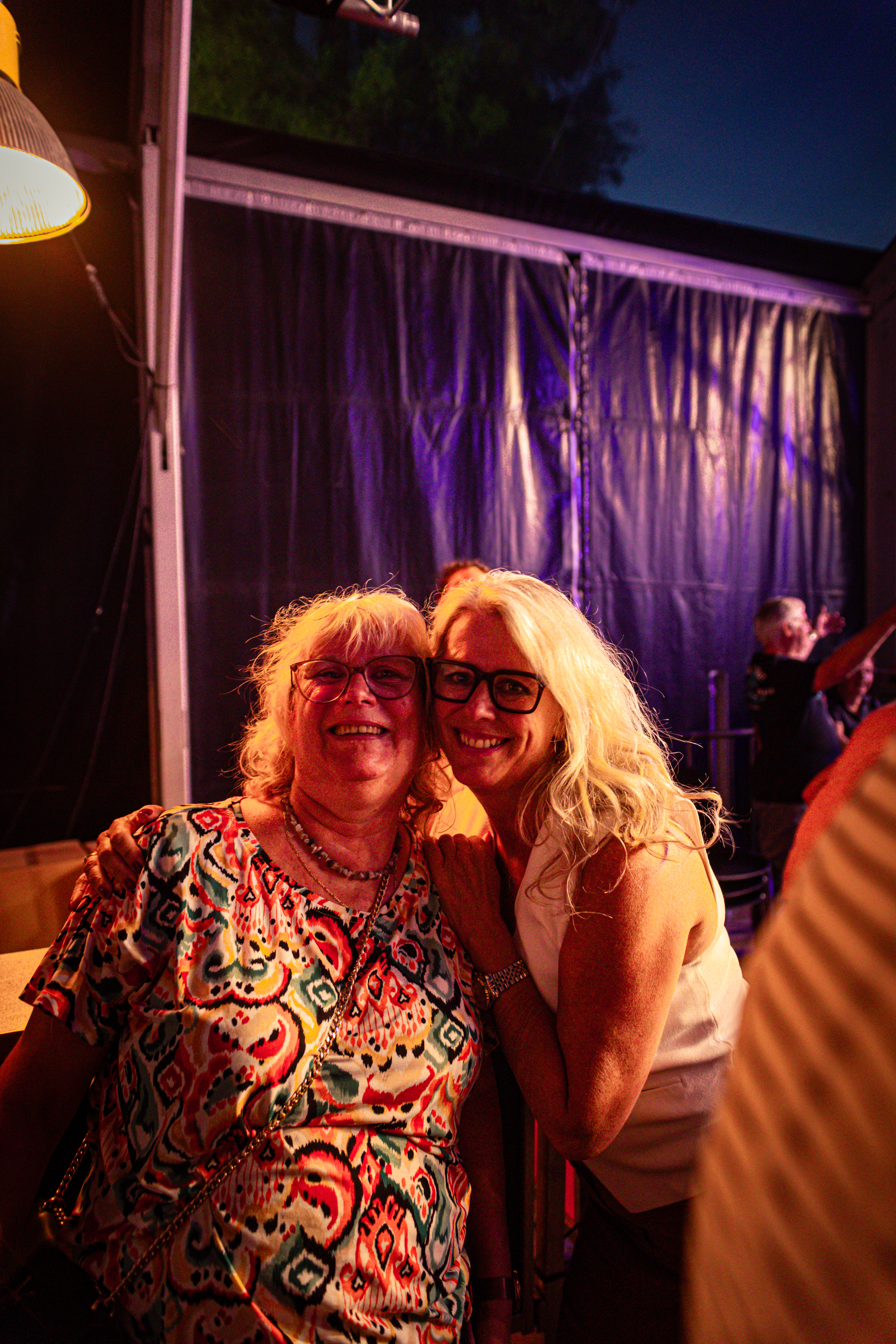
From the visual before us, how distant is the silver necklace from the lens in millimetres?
1431

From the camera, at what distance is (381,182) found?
15.2ft

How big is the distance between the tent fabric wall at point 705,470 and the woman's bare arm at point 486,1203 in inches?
153

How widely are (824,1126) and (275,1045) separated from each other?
3.81 feet

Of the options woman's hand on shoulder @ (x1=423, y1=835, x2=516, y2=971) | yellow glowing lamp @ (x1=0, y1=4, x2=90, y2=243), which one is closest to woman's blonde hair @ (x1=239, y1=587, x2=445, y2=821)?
woman's hand on shoulder @ (x1=423, y1=835, x2=516, y2=971)

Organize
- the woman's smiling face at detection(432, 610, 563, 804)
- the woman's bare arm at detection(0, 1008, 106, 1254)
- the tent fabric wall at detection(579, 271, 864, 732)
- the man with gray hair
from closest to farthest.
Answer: the woman's bare arm at detection(0, 1008, 106, 1254)
the woman's smiling face at detection(432, 610, 563, 804)
the man with gray hair
the tent fabric wall at detection(579, 271, 864, 732)

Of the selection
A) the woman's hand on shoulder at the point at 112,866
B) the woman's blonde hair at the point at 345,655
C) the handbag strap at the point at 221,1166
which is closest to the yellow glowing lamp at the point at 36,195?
the woman's blonde hair at the point at 345,655

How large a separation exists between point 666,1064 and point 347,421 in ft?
13.1

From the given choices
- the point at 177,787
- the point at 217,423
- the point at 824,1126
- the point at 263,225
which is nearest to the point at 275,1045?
the point at 824,1126

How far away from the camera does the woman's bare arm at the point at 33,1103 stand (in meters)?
1.23

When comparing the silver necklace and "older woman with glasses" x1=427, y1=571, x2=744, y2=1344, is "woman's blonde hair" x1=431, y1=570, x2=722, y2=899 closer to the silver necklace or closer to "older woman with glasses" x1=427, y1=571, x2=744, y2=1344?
"older woman with glasses" x1=427, y1=571, x2=744, y2=1344

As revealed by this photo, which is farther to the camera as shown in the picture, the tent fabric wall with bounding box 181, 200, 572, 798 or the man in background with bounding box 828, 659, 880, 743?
the man in background with bounding box 828, 659, 880, 743

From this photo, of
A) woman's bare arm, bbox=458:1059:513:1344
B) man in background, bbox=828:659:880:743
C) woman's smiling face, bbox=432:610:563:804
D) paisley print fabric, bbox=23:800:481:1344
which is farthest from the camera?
man in background, bbox=828:659:880:743

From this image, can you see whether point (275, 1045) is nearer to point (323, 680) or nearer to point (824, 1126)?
point (323, 680)

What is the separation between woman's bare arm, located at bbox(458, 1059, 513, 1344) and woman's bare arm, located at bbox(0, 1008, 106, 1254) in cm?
69
